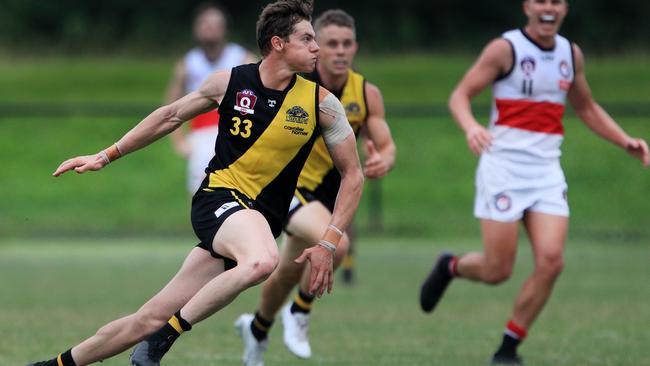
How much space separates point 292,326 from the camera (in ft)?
28.7

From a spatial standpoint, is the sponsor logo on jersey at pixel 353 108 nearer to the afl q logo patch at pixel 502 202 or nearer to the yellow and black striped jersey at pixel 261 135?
the afl q logo patch at pixel 502 202

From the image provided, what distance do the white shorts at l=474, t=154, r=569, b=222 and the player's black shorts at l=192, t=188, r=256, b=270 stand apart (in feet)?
8.10

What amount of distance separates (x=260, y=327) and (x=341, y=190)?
1.93 metres

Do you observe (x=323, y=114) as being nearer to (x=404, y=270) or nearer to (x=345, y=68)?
(x=345, y=68)

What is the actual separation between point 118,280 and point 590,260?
5.78 metres

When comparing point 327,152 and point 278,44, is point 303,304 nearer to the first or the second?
point 327,152

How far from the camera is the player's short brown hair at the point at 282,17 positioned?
6.71 m

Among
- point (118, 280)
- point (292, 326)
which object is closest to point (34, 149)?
point (118, 280)

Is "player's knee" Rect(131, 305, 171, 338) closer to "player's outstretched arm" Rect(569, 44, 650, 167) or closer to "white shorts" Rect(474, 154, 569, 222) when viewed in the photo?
"white shorts" Rect(474, 154, 569, 222)

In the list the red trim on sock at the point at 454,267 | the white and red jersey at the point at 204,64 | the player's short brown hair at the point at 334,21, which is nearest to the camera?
the player's short brown hair at the point at 334,21

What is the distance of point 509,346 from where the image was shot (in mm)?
8445

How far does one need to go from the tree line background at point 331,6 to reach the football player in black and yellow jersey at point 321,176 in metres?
31.8

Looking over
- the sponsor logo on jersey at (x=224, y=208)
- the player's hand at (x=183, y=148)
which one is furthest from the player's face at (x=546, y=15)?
the player's hand at (x=183, y=148)

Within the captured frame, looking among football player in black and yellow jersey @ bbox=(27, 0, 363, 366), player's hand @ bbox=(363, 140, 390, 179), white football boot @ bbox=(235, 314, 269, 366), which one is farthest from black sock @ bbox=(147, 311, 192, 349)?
player's hand @ bbox=(363, 140, 390, 179)
